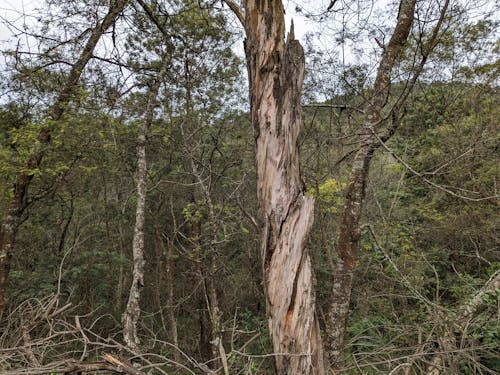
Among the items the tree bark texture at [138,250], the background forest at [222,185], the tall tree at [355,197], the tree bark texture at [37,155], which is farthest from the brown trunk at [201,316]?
the tall tree at [355,197]

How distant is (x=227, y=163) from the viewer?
27.2ft

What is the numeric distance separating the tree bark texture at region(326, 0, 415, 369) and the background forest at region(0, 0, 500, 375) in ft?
0.09

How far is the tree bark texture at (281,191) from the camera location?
1.91 metres

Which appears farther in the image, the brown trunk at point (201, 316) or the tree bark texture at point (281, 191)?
the brown trunk at point (201, 316)

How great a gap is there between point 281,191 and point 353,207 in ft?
7.03

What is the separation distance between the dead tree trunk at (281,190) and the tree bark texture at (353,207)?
5.51 ft

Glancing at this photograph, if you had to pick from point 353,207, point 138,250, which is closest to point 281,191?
point 353,207

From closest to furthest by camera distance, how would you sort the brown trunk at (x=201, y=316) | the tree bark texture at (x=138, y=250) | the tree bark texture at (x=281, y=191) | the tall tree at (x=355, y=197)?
the tree bark texture at (x=281, y=191)
the tall tree at (x=355, y=197)
the tree bark texture at (x=138, y=250)
the brown trunk at (x=201, y=316)

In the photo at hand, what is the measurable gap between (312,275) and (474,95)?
661 centimetres

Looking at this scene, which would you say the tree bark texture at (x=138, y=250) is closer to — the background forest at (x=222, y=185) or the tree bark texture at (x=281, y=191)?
the background forest at (x=222, y=185)

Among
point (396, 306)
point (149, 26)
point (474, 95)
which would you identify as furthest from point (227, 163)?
point (474, 95)

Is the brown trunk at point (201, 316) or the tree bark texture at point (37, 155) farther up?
the tree bark texture at point (37, 155)

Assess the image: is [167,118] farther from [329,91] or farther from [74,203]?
[329,91]

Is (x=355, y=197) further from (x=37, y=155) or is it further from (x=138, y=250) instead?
(x=37, y=155)
